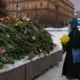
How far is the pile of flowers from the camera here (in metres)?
6.25

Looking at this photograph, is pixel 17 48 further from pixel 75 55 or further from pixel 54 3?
pixel 54 3

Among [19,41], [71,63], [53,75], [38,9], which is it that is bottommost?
[53,75]

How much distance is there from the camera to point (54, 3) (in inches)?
2781

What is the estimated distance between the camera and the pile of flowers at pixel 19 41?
625cm

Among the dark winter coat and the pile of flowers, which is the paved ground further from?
the dark winter coat

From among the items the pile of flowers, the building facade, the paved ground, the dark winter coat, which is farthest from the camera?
the building facade

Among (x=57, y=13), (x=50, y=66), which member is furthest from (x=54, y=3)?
(x=50, y=66)

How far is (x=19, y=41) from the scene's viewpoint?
23.3 feet

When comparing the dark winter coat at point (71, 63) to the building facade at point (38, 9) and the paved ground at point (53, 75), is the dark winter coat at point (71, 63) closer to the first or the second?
the paved ground at point (53, 75)

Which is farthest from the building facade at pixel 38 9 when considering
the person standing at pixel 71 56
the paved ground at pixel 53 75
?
the person standing at pixel 71 56

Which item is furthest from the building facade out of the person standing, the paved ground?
the person standing

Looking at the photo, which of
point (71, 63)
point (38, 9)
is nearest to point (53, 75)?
point (71, 63)

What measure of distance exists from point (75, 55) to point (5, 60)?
1.39 m

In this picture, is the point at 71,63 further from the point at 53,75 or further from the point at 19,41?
the point at 53,75
